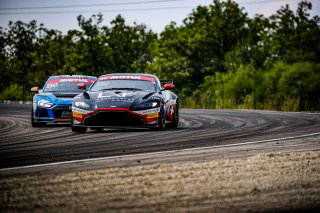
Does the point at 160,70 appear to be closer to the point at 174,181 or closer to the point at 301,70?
the point at 301,70

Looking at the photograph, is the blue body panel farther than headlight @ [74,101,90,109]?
Yes

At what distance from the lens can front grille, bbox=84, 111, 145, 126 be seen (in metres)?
14.0

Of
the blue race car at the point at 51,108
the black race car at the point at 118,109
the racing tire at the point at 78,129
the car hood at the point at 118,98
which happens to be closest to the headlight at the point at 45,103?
the blue race car at the point at 51,108

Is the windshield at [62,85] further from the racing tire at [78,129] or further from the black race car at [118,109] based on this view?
the racing tire at [78,129]

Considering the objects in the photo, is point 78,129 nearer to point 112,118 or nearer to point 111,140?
point 112,118

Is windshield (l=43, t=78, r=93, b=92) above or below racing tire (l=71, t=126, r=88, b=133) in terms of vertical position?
above

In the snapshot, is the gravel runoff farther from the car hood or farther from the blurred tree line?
the blurred tree line

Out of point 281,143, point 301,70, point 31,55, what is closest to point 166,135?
point 281,143

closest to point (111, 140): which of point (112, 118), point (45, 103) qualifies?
point (112, 118)

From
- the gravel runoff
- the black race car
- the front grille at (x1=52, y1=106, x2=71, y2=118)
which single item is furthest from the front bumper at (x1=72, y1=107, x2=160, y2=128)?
the gravel runoff

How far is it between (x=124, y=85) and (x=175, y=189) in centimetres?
933

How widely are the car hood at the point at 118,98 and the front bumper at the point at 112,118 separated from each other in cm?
14

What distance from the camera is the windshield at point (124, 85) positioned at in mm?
15344

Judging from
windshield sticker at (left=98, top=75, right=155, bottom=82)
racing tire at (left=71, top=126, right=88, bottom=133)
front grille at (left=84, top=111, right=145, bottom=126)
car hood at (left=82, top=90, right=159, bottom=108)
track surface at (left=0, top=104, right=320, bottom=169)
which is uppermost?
windshield sticker at (left=98, top=75, right=155, bottom=82)
